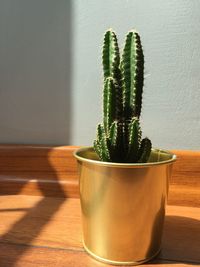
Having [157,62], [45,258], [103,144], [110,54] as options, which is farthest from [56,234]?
[157,62]

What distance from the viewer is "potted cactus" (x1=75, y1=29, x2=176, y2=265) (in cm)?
38

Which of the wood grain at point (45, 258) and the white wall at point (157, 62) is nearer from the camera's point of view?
the wood grain at point (45, 258)

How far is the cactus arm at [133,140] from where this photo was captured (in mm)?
379

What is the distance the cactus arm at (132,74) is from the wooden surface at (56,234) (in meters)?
0.21

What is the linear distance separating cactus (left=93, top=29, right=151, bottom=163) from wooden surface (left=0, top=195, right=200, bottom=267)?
14 centimetres

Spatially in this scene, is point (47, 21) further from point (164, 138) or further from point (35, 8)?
point (164, 138)

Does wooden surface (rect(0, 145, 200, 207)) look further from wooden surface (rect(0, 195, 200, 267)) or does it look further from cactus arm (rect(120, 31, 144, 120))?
cactus arm (rect(120, 31, 144, 120))

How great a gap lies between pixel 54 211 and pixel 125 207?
243 mm

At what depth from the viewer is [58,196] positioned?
2.16 ft

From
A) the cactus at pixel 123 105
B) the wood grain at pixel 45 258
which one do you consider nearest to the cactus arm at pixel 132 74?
the cactus at pixel 123 105

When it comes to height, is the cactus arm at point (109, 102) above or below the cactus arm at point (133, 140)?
above

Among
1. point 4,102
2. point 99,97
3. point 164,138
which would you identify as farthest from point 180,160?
point 4,102

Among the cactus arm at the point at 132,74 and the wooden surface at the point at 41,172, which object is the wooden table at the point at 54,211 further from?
the cactus arm at the point at 132,74

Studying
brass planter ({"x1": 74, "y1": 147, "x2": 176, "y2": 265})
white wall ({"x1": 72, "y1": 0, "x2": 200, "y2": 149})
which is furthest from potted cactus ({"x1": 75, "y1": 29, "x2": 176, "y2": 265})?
white wall ({"x1": 72, "y1": 0, "x2": 200, "y2": 149})
